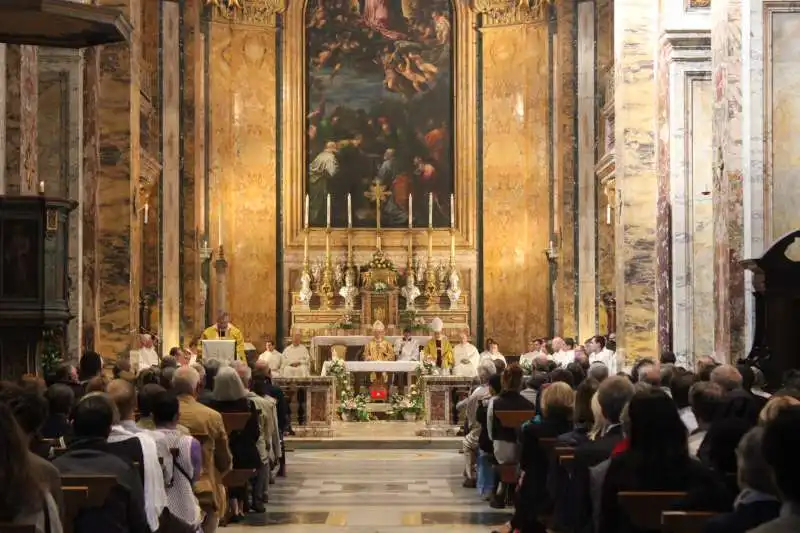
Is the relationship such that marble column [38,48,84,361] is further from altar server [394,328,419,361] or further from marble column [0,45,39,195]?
altar server [394,328,419,361]

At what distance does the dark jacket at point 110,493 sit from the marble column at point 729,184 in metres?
10.5

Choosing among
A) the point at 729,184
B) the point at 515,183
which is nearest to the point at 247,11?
the point at 515,183

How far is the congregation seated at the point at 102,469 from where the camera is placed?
23.0 ft

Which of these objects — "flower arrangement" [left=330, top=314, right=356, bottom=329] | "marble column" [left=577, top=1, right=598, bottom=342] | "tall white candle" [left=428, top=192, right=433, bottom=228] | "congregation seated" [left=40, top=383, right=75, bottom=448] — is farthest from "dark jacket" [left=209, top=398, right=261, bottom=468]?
"tall white candle" [left=428, top=192, right=433, bottom=228]

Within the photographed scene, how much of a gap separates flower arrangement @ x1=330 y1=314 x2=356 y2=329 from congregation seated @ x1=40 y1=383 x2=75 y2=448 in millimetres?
19226

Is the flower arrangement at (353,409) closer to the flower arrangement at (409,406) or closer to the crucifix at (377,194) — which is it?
the flower arrangement at (409,406)

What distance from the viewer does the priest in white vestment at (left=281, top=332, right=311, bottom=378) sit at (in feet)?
82.0

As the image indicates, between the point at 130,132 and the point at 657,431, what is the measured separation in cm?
1557

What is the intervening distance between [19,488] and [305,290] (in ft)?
84.8

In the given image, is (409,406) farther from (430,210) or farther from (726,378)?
(726,378)

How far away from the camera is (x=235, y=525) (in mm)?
13719

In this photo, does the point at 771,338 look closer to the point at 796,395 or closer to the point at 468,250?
the point at 796,395

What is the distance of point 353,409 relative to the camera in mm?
25688

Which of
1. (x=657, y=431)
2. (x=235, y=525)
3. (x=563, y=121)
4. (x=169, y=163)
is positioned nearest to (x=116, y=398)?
(x=657, y=431)
